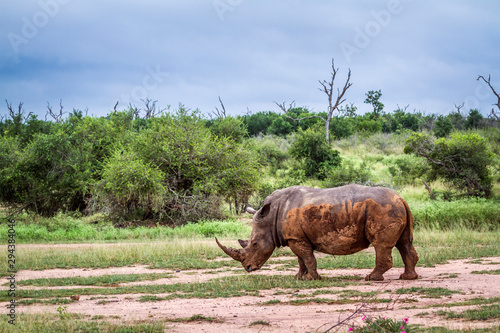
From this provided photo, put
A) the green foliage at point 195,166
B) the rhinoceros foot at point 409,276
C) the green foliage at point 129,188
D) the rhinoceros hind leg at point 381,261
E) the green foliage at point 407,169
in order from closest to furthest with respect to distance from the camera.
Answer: the rhinoceros hind leg at point 381,261
the rhinoceros foot at point 409,276
the green foliage at point 129,188
the green foliage at point 195,166
the green foliage at point 407,169

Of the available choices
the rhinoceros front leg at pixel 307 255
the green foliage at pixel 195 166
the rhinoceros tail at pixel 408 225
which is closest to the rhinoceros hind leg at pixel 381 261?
the rhinoceros tail at pixel 408 225

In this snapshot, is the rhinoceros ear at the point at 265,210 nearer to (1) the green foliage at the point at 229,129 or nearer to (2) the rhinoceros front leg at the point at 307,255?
(2) the rhinoceros front leg at the point at 307,255

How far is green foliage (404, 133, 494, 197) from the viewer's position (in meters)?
25.7

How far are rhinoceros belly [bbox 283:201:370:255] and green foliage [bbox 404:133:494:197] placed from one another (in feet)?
55.6

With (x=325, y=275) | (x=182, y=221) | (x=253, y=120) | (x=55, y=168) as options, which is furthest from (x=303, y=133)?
(x=253, y=120)

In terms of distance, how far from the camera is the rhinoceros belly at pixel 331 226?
10.6 metres

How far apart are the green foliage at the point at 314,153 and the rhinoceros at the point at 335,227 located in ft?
72.7

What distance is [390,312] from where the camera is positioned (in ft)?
25.5

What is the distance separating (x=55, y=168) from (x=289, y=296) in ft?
64.4

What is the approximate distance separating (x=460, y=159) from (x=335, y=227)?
17.9 m

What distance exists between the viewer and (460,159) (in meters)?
26.2

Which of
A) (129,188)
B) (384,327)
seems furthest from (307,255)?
(129,188)

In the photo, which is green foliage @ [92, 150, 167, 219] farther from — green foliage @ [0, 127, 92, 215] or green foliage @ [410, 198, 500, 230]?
green foliage @ [410, 198, 500, 230]

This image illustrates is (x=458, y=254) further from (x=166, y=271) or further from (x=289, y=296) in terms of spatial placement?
(x=166, y=271)
